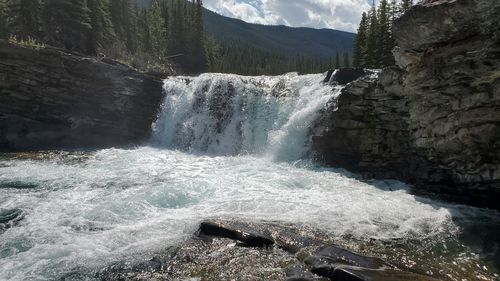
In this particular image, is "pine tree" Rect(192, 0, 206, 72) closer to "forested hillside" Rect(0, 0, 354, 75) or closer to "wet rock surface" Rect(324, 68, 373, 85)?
"forested hillside" Rect(0, 0, 354, 75)

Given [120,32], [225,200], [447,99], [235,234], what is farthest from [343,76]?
[120,32]

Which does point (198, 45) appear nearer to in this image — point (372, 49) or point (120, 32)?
point (120, 32)

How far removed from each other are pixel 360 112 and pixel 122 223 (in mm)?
14474

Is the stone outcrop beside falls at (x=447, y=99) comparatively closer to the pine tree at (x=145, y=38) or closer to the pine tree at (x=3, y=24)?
the pine tree at (x=3, y=24)

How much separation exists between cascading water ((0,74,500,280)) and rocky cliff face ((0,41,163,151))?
312 centimetres

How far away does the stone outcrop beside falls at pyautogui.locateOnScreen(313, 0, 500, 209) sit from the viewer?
13727 millimetres

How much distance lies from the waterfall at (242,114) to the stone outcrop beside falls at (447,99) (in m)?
5.16

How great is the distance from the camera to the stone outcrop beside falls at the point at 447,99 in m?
13.7

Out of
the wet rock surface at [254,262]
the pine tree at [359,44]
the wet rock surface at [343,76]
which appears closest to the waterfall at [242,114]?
the wet rock surface at [343,76]

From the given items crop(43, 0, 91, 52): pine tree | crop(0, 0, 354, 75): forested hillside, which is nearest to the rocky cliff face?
crop(0, 0, 354, 75): forested hillside

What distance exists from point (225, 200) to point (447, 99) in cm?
939

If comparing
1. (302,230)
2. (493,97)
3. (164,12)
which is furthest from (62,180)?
(164,12)

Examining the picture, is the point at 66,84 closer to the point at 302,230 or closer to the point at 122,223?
the point at 122,223

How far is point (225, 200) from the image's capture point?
52.7ft
